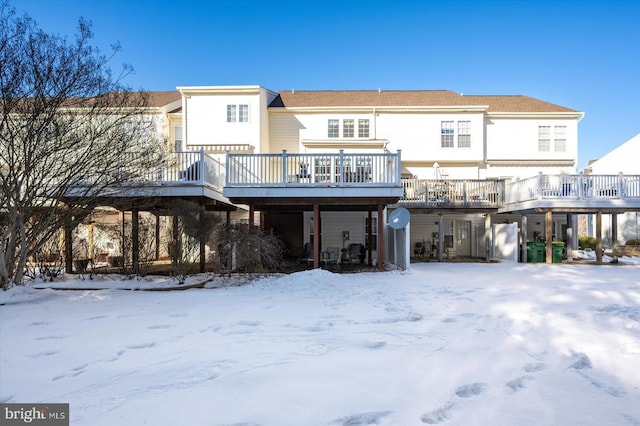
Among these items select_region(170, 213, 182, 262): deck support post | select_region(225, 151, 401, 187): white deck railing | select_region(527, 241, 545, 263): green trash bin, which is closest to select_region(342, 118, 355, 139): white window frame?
select_region(225, 151, 401, 187): white deck railing

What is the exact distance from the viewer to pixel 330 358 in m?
4.29

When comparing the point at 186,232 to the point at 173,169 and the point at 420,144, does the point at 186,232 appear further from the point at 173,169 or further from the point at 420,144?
the point at 420,144

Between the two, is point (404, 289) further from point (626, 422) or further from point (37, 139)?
point (37, 139)

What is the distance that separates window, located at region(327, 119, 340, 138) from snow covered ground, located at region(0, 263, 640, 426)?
13.1m

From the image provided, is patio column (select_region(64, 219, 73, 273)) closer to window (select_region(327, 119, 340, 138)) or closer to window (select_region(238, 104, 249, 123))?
window (select_region(238, 104, 249, 123))

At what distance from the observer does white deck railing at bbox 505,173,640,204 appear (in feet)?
49.7

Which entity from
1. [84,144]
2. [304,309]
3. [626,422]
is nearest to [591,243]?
[304,309]

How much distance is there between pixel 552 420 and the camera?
288 centimetres

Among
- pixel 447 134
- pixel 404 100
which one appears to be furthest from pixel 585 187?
pixel 404 100

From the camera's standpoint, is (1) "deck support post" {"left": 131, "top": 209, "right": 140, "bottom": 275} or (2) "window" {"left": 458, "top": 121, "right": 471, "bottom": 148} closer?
(1) "deck support post" {"left": 131, "top": 209, "right": 140, "bottom": 275}

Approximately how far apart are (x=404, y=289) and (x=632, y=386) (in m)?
5.51

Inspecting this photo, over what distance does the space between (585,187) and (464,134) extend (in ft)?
20.9

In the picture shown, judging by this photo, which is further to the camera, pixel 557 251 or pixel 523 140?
pixel 523 140

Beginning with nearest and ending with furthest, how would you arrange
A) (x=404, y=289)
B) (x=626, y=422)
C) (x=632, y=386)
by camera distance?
1. (x=626, y=422)
2. (x=632, y=386)
3. (x=404, y=289)
